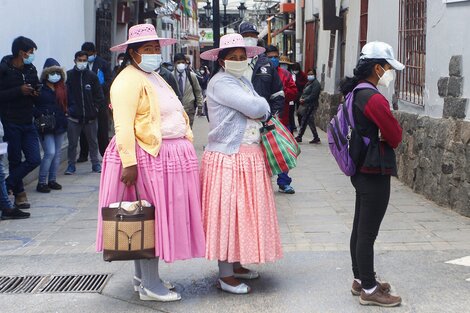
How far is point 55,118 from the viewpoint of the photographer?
909 cm

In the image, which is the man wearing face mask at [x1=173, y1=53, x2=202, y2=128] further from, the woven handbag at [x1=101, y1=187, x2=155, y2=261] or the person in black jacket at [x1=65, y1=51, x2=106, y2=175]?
the woven handbag at [x1=101, y1=187, x2=155, y2=261]

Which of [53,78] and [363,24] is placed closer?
[53,78]

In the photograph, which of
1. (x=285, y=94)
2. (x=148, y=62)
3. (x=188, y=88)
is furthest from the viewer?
(x=188, y=88)

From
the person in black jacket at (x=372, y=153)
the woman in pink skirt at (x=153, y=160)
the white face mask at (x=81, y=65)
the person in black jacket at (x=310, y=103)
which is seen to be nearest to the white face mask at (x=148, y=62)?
the woman in pink skirt at (x=153, y=160)

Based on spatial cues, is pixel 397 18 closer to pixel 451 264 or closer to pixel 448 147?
pixel 448 147

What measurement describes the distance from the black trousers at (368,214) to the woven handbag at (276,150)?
52cm

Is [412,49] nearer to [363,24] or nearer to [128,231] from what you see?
[363,24]

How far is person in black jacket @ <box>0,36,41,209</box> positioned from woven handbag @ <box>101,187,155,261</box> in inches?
153

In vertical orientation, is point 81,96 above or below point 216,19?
below

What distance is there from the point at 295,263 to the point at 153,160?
1.72 metres

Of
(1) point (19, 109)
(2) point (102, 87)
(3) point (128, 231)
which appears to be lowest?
(3) point (128, 231)

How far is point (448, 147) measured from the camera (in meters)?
7.80

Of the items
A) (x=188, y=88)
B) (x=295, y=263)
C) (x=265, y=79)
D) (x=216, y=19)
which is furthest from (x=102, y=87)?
(x=295, y=263)

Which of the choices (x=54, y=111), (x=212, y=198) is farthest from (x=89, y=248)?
(x=54, y=111)
